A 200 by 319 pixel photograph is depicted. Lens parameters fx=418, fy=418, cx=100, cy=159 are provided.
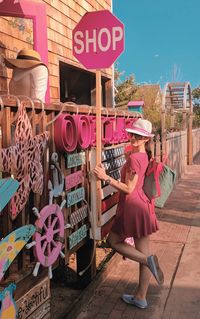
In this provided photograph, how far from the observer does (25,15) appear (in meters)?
5.07

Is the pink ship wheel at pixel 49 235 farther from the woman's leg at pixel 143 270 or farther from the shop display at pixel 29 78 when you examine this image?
the shop display at pixel 29 78

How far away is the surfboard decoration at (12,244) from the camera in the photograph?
2.52 meters

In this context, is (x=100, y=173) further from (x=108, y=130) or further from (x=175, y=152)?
(x=175, y=152)

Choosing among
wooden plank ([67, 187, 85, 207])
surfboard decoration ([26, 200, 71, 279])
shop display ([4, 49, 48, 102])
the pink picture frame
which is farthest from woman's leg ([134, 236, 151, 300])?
the pink picture frame

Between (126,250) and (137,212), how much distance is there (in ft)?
1.24

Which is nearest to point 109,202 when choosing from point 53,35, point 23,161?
point 23,161

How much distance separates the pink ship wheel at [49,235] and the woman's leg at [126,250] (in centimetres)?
69

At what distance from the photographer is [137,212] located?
12.2ft

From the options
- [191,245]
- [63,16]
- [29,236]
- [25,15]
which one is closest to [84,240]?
[29,236]

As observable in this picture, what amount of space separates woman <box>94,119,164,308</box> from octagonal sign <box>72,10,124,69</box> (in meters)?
0.66

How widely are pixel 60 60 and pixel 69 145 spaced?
3.84 m

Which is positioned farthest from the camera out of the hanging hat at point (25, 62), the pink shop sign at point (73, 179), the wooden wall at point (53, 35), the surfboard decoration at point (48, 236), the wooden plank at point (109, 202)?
the wooden wall at point (53, 35)

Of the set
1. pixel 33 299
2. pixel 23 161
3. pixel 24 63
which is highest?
pixel 24 63

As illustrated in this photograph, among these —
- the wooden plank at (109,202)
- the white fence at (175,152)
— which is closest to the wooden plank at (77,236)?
the wooden plank at (109,202)
